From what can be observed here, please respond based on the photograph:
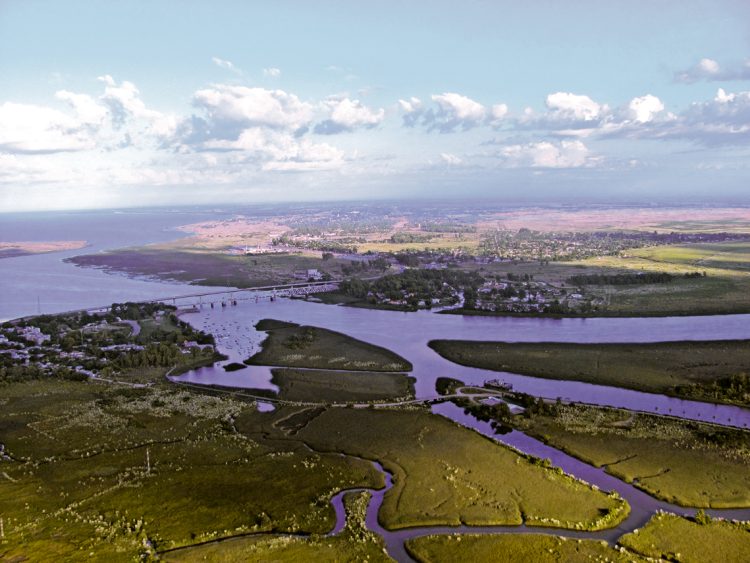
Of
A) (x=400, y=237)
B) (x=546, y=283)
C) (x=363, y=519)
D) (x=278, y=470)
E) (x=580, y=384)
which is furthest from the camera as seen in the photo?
(x=400, y=237)

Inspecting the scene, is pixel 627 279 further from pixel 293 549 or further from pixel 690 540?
pixel 293 549

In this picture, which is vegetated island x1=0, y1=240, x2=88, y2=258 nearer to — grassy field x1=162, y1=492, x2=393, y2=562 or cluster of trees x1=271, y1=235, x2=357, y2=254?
cluster of trees x1=271, y1=235, x2=357, y2=254

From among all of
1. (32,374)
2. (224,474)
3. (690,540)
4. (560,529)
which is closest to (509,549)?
(560,529)

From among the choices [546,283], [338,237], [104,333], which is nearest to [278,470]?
[104,333]

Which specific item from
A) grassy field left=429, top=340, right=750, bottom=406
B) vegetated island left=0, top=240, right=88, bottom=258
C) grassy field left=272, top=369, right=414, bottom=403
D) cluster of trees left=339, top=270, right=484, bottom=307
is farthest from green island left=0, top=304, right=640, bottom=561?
vegetated island left=0, top=240, right=88, bottom=258

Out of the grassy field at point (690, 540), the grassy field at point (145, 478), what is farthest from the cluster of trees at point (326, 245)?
the grassy field at point (690, 540)

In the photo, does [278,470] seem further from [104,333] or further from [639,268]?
[639,268]
